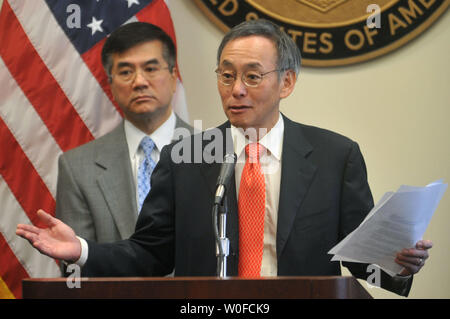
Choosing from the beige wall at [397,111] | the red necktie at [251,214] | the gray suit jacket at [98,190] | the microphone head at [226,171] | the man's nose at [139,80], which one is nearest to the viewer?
the microphone head at [226,171]

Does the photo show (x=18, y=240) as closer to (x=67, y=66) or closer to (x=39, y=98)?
(x=39, y=98)

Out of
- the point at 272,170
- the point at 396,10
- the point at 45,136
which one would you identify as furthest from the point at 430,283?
the point at 45,136

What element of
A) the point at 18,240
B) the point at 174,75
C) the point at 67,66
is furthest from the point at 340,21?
the point at 18,240

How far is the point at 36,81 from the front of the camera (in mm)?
3951

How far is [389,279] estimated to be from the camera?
8.52 ft

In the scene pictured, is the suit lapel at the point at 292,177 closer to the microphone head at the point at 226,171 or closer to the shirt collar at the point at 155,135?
the microphone head at the point at 226,171

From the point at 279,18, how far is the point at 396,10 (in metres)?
0.61

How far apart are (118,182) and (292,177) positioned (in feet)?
3.85

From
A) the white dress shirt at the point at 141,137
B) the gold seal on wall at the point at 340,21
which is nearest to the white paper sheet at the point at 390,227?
the white dress shirt at the point at 141,137

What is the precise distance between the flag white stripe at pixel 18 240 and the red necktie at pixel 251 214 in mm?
1558

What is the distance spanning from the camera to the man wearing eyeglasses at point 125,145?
359cm

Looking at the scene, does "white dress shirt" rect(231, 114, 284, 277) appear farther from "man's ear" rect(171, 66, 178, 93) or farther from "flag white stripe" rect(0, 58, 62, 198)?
"flag white stripe" rect(0, 58, 62, 198)

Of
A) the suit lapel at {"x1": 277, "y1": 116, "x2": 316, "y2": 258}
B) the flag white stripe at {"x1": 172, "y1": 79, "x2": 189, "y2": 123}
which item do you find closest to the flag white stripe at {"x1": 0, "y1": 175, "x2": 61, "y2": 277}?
the flag white stripe at {"x1": 172, "y1": 79, "x2": 189, "y2": 123}

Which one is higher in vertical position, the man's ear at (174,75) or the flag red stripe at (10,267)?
the man's ear at (174,75)
